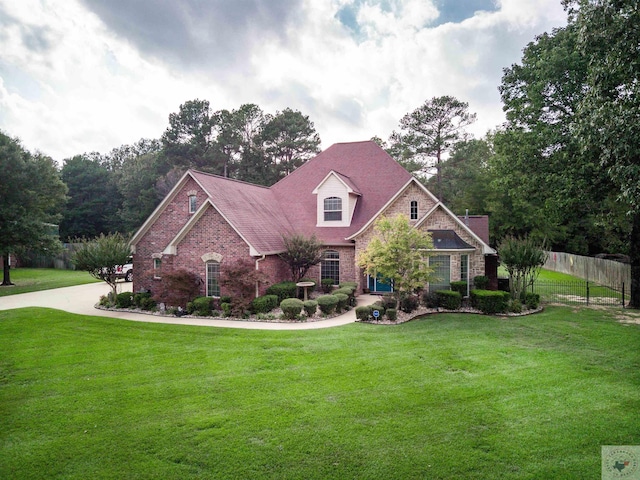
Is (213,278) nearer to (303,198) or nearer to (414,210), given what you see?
(303,198)

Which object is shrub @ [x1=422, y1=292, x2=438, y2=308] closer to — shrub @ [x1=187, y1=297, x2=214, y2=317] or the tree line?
the tree line

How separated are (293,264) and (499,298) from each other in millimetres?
9500

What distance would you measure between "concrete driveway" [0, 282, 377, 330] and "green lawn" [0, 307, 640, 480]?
1650mm

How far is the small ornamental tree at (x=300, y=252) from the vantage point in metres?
18.7

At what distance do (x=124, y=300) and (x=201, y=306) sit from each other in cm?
471

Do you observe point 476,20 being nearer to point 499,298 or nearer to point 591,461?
point 499,298

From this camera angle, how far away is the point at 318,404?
7477 millimetres

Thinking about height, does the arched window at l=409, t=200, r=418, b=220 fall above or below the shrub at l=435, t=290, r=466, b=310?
above

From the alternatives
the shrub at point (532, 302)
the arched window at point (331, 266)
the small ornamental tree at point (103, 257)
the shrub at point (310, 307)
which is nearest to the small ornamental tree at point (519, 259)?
the shrub at point (532, 302)

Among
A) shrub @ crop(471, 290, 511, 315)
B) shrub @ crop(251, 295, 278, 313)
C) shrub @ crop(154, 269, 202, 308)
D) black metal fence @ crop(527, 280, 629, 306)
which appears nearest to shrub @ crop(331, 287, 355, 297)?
shrub @ crop(251, 295, 278, 313)

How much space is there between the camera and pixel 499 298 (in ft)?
54.0

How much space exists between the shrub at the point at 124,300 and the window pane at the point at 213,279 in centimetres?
388

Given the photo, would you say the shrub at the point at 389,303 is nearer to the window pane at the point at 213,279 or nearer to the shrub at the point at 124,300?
the window pane at the point at 213,279

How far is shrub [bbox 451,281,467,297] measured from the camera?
17.9m
